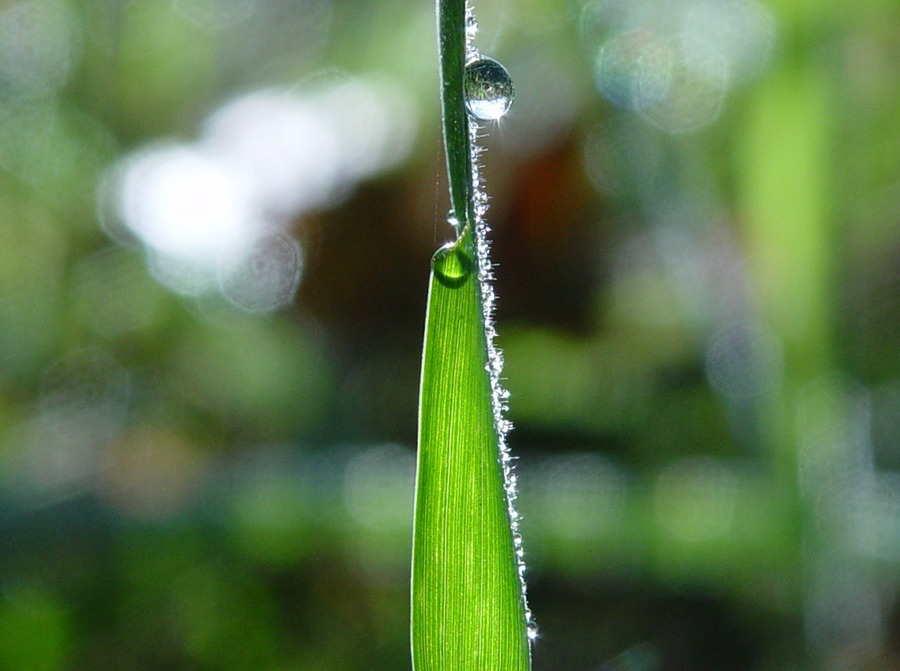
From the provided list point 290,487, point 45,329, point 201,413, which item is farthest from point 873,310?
point 45,329

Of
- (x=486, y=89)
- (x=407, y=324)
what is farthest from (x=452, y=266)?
(x=407, y=324)

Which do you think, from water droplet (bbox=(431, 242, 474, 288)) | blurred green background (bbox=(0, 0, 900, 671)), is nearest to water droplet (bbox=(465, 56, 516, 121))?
water droplet (bbox=(431, 242, 474, 288))

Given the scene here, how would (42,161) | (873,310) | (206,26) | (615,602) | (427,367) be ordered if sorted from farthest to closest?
(206,26) < (42,161) < (873,310) < (615,602) < (427,367)

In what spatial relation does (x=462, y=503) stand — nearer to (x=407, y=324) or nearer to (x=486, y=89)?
(x=486, y=89)

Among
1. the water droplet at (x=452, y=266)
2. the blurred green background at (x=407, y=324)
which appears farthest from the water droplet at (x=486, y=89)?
the blurred green background at (x=407, y=324)

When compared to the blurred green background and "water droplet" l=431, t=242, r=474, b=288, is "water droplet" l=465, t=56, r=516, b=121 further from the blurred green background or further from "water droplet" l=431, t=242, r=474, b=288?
the blurred green background

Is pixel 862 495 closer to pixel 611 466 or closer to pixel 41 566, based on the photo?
pixel 611 466

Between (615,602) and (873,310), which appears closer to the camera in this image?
(615,602)
